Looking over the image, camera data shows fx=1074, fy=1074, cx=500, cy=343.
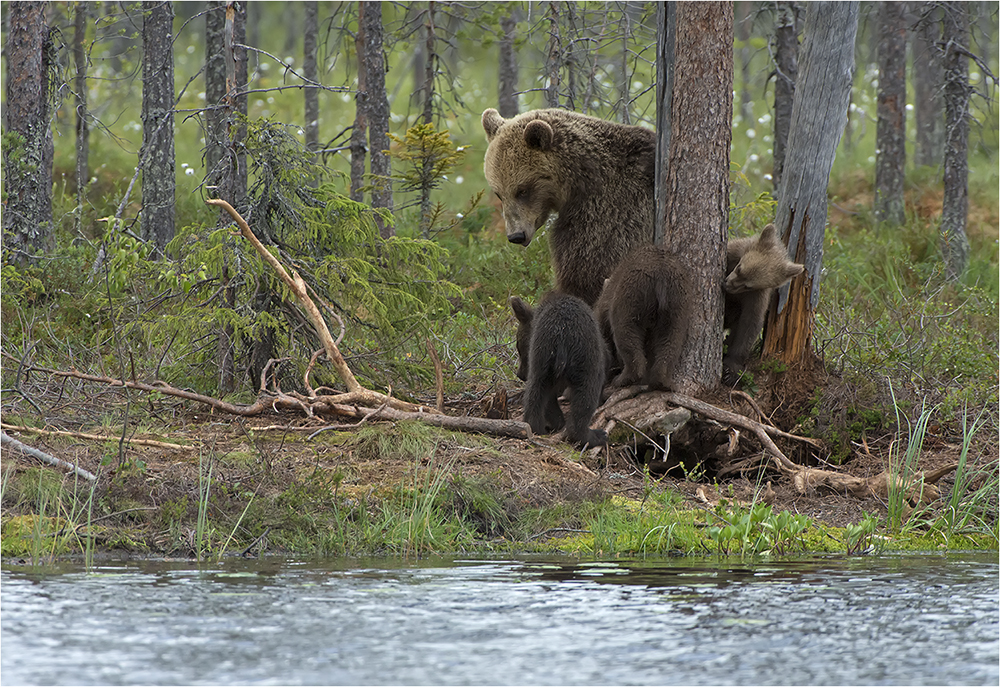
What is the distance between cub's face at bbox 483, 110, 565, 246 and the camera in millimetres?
8281

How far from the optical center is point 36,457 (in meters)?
6.34

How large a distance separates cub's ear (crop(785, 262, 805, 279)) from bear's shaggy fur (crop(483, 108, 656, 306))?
1210mm

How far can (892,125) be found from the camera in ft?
56.1

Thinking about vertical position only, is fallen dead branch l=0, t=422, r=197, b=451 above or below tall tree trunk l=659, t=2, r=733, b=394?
below

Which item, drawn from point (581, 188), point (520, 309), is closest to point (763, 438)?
point (520, 309)

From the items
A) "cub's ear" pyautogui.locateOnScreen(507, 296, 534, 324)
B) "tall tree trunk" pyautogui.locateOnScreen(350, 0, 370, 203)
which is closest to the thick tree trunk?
"tall tree trunk" pyautogui.locateOnScreen(350, 0, 370, 203)

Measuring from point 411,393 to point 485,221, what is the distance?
708 cm

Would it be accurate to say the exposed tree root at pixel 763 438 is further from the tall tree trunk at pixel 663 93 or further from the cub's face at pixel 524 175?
the cub's face at pixel 524 175

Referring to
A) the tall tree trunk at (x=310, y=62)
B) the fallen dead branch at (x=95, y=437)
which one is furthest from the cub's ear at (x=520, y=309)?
the tall tree trunk at (x=310, y=62)

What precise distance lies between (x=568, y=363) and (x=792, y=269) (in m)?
1.72

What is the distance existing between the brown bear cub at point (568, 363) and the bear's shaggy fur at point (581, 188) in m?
0.92

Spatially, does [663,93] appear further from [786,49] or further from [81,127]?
[81,127]

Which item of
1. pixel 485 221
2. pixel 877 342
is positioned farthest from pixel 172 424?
pixel 485 221

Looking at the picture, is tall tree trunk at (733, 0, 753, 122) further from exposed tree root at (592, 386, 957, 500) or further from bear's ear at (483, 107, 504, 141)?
exposed tree root at (592, 386, 957, 500)
